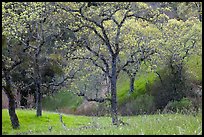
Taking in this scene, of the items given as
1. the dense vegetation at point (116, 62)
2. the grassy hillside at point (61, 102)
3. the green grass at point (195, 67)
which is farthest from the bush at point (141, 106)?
the grassy hillside at point (61, 102)

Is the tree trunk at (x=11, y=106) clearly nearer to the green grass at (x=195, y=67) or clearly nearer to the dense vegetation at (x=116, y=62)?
the dense vegetation at (x=116, y=62)

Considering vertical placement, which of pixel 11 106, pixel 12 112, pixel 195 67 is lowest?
pixel 12 112

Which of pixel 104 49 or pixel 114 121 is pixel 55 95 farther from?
pixel 114 121

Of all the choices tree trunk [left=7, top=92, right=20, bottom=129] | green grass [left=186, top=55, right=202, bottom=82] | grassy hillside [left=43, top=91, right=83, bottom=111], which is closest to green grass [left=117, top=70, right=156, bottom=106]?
green grass [left=186, top=55, right=202, bottom=82]

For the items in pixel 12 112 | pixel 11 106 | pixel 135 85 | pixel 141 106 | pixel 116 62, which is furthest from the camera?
pixel 135 85

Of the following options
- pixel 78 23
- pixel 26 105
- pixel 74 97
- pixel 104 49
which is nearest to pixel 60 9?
pixel 78 23

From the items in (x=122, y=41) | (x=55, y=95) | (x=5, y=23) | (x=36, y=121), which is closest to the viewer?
(x=5, y=23)

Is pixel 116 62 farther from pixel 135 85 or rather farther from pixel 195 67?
pixel 135 85

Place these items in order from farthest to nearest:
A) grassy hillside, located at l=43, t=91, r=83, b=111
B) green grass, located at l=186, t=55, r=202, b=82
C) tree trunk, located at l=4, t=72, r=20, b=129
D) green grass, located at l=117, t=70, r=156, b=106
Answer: grassy hillside, located at l=43, t=91, r=83, b=111, green grass, located at l=117, t=70, r=156, b=106, green grass, located at l=186, t=55, r=202, b=82, tree trunk, located at l=4, t=72, r=20, b=129

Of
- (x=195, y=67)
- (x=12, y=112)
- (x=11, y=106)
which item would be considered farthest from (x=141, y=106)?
(x=11, y=106)

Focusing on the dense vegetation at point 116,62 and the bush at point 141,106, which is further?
the bush at point 141,106

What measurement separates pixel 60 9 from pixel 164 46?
884 inches

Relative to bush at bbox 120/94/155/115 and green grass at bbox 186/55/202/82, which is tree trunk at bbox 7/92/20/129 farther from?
green grass at bbox 186/55/202/82

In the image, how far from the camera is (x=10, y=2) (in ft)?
95.9
